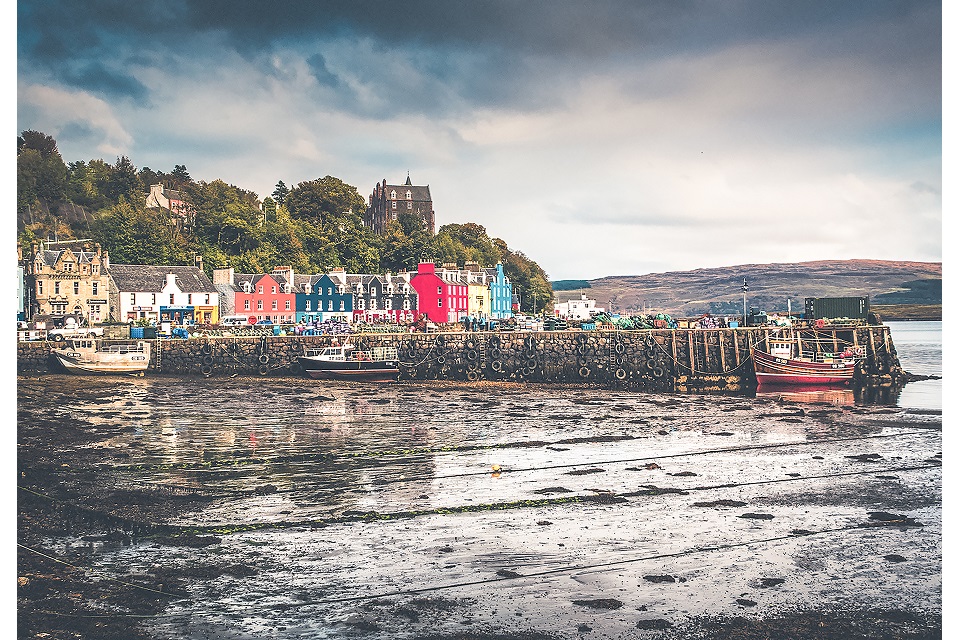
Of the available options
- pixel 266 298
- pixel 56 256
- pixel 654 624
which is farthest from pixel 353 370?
pixel 266 298

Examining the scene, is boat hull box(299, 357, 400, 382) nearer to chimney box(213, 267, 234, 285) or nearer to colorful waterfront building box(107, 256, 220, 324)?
colorful waterfront building box(107, 256, 220, 324)

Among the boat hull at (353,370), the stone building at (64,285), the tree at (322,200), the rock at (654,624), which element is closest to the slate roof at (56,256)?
the stone building at (64,285)

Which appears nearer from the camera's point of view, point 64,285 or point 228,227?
point 64,285

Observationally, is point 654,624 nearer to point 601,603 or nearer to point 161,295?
point 601,603

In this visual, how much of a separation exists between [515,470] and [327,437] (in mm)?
5919

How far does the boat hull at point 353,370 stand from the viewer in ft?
117

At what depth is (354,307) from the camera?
210 feet

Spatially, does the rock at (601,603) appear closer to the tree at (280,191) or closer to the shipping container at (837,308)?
the shipping container at (837,308)

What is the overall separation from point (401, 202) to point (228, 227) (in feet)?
152

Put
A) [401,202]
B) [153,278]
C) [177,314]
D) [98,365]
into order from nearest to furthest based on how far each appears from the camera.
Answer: [98,365]
[177,314]
[153,278]
[401,202]

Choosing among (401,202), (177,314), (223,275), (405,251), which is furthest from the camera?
(401,202)

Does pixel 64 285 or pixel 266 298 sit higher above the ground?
pixel 64 285

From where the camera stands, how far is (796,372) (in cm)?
3356

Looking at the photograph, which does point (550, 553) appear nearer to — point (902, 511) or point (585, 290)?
point (902, 511)
